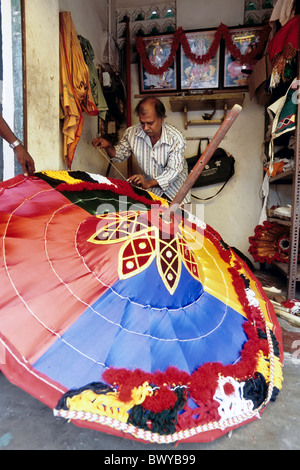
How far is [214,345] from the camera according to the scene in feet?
3.75

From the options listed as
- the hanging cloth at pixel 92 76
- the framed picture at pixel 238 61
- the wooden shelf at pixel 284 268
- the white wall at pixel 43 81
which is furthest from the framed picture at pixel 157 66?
the wooden shelf at pixel 284 268

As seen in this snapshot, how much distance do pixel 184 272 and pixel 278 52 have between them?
2.43 metres

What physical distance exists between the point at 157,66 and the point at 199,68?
0.51 m

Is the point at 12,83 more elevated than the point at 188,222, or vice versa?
the point at 12,83

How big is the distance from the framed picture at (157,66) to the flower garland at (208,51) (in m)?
0.06

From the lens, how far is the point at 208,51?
387 centimetres

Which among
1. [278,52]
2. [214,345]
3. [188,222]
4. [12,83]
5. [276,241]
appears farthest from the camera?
[276,241]

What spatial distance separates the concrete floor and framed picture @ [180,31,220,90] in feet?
12.3

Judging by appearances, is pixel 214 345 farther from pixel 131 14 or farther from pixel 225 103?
pixel 131 14

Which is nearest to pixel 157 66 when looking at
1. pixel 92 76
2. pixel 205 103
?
pixel 205 103

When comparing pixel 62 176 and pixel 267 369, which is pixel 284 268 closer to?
pixel 267 369

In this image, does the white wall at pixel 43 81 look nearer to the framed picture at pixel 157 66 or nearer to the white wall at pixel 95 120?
the white wall at pixel 95 120
